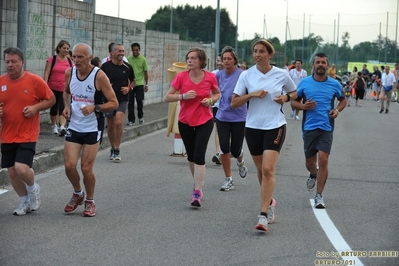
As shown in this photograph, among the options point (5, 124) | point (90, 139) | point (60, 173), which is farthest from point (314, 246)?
point (60, 173)

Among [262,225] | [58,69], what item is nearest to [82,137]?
[262,225]

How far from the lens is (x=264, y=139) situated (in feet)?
27.8

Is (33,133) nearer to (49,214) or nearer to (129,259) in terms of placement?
(49,214)

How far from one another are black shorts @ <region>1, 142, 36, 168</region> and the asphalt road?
57 cm

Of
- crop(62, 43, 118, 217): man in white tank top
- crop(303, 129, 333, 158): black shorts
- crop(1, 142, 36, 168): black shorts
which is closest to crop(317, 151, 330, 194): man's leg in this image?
crop(303, 129, 333, 158): black shorts

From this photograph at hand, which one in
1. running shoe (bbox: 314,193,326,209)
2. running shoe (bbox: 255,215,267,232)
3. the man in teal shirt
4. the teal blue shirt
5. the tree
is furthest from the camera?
the tree

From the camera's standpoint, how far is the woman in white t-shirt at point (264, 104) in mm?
8375

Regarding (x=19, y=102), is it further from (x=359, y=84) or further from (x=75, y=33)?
(x=359, y=84)

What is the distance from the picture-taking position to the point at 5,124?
28.1ft

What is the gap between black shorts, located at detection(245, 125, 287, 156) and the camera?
8.38 m

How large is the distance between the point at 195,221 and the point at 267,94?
4.92 feet

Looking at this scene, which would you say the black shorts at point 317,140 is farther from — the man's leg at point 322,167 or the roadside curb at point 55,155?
the roadside curb at point 55,155

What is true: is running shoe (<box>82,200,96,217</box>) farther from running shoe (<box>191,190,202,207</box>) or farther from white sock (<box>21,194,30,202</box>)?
running shoe (<box>191,190,202,207</box>)

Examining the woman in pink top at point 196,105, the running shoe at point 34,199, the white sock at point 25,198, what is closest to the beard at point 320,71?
the woman in pink top at point 196,105
